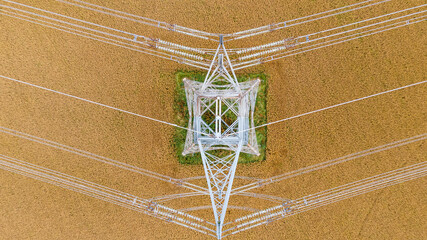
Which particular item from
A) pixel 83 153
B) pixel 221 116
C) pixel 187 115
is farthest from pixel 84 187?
pixel 221 116

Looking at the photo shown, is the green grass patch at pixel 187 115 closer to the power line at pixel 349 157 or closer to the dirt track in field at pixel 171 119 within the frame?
the dirt track in field at pixel 171 119

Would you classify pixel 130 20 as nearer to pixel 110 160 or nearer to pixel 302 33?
pixel 110 160

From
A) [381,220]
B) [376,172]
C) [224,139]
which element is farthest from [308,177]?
[224,139]

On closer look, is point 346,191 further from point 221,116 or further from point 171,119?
point 171,119

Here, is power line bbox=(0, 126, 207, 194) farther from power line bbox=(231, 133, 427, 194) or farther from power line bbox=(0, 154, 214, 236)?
power line bbox=(231, 133, 427, 194)

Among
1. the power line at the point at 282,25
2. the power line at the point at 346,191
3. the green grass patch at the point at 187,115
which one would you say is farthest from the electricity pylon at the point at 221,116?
the power line at the point at 346,191

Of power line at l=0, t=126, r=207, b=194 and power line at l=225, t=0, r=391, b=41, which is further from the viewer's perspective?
power line at l=0, t=126, r=207, b=194

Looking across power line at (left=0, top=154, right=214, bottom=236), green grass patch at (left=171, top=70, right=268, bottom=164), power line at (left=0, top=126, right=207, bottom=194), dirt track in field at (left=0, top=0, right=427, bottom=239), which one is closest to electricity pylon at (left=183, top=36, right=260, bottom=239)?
green grass patch at (left=171, top=70, right=268, bottom=164)
